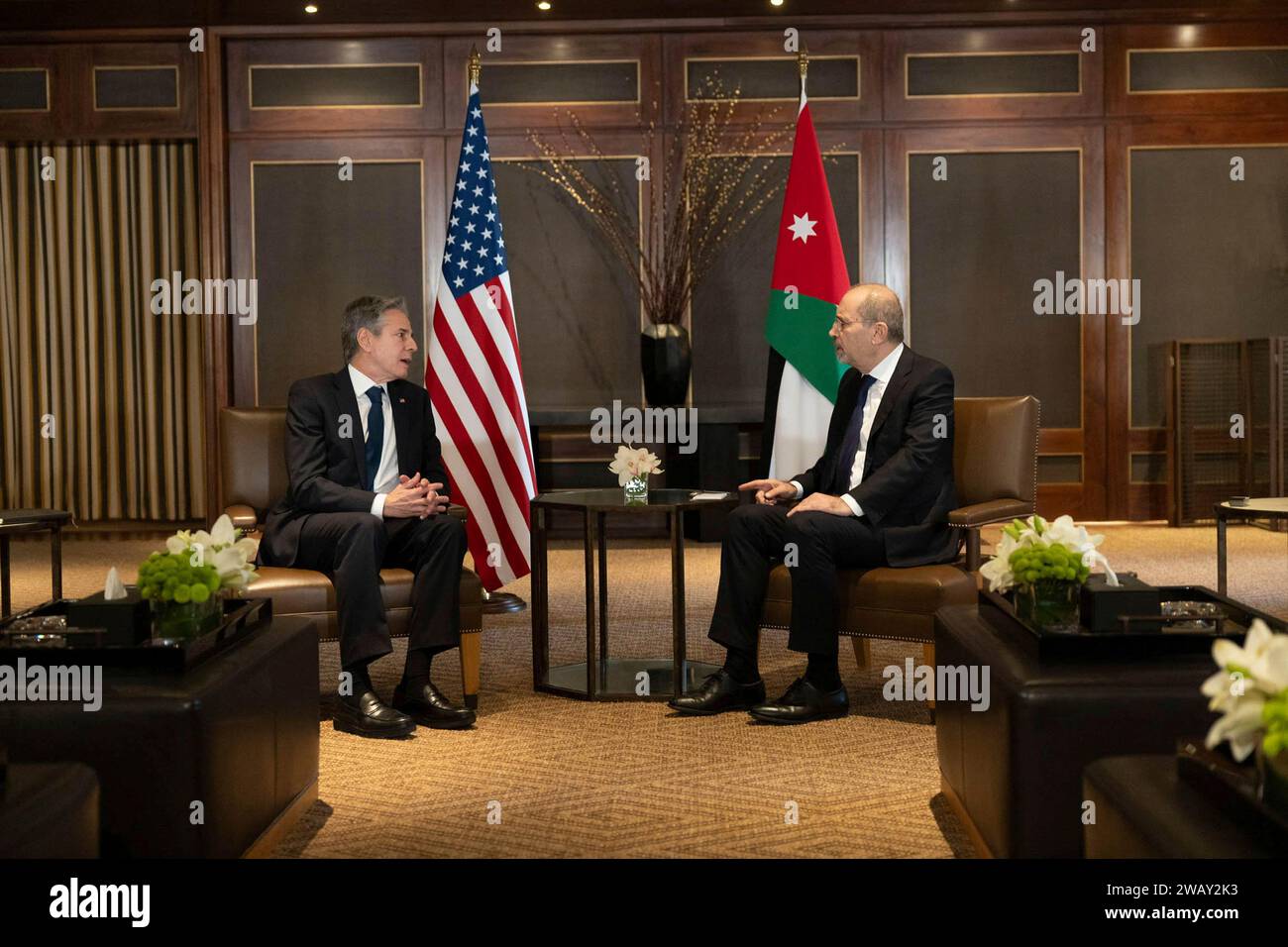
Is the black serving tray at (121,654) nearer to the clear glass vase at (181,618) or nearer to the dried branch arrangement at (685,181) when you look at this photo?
the clear glass vase at (181,618)

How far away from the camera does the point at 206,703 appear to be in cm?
230

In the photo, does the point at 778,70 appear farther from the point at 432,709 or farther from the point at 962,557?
the point at 432,709

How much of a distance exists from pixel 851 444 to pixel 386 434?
1.52 metres

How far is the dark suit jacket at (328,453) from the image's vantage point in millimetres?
4031

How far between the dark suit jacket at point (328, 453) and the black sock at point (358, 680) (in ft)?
1.41

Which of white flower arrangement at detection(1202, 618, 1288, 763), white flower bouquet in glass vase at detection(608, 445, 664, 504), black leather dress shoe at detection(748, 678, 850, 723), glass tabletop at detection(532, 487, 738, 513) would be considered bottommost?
black leather dress shoe at detection(748, 678, 850, 723)

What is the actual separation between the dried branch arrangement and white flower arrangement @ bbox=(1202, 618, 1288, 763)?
6.64 metres

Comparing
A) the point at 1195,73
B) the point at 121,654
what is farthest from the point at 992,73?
the point at 121,654

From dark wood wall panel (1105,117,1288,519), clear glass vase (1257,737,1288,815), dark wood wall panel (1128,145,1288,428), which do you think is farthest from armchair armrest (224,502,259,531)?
dark wood wall panel (1128,145,1288,428)

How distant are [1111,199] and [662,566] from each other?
3715 millimetres

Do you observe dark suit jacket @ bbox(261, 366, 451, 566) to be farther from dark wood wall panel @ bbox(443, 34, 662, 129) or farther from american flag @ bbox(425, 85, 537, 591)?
dark wood wall panel @ bbox(443, 34, 662, 129)

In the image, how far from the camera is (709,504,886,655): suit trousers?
380 centimetres

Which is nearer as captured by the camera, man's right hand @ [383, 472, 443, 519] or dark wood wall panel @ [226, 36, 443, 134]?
man's right hand @ [383, 472, 443, 519]

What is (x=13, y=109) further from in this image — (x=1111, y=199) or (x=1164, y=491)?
(x=1164, y=491)
